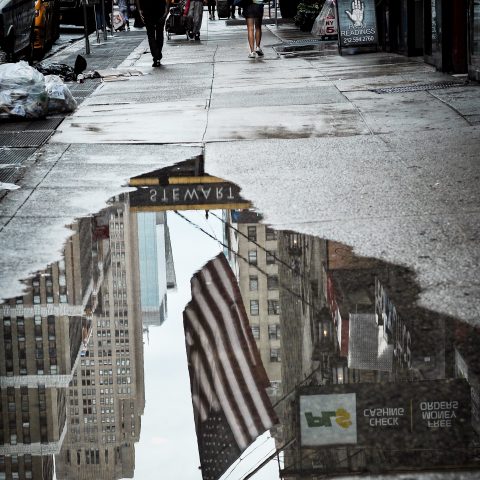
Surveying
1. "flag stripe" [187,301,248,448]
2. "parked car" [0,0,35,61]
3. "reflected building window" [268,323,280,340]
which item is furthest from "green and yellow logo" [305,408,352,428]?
"parked car" [0,0,35,61]

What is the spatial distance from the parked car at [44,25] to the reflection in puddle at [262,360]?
18863mm

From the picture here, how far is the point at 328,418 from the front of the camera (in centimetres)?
417

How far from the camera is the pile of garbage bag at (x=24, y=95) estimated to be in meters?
13.5

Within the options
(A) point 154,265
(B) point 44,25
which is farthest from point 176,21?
(A) point 154,265

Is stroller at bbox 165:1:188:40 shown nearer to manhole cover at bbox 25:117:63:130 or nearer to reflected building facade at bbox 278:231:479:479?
manhole cover at bbox 25:117:63:130

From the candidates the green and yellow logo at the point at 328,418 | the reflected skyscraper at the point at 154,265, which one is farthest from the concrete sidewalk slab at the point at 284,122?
the green and yellow logo at the point at 328,418

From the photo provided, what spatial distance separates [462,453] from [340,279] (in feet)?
7.30

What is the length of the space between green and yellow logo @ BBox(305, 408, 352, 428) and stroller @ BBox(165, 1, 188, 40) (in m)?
26.0

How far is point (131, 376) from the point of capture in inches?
191

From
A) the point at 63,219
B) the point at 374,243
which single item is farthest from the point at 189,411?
the point at 63,219

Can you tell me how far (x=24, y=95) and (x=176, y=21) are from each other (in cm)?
1710

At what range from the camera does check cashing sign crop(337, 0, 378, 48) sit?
2088 centimetres

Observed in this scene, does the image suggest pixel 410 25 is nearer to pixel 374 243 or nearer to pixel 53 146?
pixel 53 146

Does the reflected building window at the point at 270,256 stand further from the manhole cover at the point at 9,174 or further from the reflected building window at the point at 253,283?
the manhole cover at the point at 9,174
